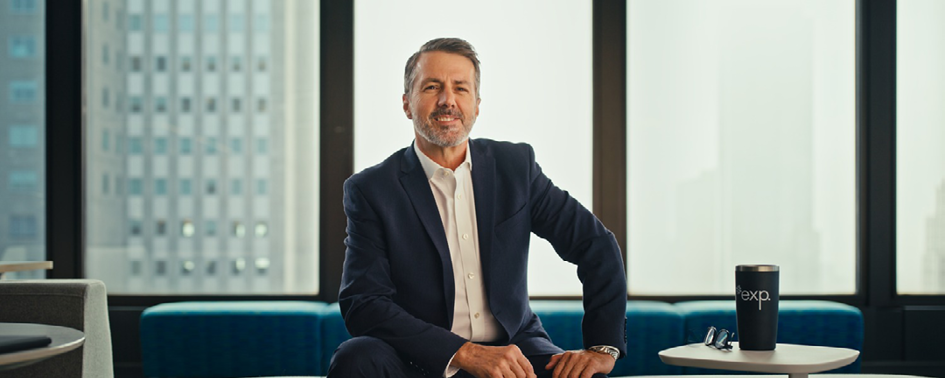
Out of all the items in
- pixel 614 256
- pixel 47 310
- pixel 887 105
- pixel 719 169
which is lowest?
pixel 47 310

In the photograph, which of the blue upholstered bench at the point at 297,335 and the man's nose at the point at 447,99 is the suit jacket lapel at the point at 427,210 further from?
the blue upholstered bench at the point at 297,335

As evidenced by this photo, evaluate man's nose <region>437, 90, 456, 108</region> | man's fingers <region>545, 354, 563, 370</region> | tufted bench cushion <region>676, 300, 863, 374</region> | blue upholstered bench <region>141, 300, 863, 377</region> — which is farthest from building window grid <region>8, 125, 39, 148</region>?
tufted bench cushion <region>676, 300, 863, 374</region>

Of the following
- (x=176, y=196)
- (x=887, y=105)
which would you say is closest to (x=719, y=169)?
(x=887, y=105)

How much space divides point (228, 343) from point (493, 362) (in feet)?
5.20

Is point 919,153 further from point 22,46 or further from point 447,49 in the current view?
point 22,46

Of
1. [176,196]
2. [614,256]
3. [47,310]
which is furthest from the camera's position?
[176,196]

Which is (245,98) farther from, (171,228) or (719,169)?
(719,169)

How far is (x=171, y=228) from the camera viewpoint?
3.32 metres

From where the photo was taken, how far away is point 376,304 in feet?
5.86

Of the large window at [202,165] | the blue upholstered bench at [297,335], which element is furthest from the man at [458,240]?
the large window at [202,165]

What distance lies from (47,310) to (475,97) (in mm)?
1360

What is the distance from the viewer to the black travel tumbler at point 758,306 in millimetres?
1568

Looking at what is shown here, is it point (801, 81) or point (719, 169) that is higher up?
point (801, 81)

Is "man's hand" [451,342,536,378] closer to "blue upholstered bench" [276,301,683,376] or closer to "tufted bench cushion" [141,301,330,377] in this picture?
"blue upholstered bench" [276,301,683,376]
